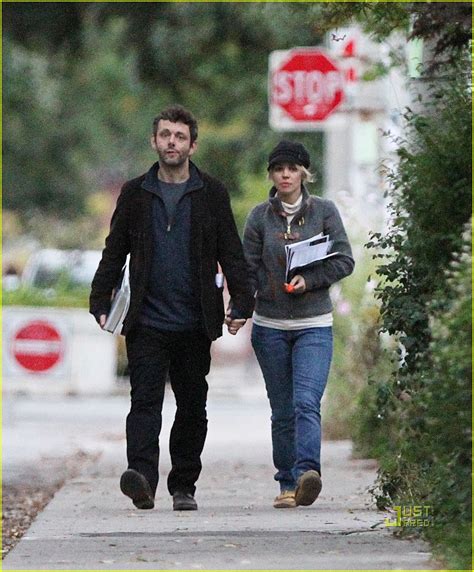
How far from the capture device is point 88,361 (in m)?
21.6

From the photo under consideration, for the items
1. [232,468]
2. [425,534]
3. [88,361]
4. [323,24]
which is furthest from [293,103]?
[425,534]

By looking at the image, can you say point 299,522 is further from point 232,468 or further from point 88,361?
point 88,361

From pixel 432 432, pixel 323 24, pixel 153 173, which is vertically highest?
pixel 323 24

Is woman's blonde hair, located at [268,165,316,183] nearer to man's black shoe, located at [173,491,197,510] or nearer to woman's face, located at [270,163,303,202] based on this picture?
woman's face, located at [270,163,303,202]

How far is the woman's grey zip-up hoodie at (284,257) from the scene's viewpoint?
8.91m

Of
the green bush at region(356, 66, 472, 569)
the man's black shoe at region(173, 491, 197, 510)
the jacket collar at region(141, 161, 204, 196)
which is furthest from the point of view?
the man's black shoe at region(173, 491, 197, 510)

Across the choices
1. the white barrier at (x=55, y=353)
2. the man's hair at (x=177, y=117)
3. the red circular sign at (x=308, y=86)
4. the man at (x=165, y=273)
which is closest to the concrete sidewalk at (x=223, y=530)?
the man at (x=165, y=273)

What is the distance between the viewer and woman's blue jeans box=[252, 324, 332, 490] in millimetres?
8812

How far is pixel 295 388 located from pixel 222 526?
99 cm

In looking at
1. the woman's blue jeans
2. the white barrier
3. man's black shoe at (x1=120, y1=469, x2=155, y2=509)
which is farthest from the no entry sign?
man's black shoe at (x1=120, y1=469, x2=155, y2=509)

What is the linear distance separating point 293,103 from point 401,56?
204 inches

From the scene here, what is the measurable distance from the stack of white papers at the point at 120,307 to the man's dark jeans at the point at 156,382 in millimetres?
Result: 90

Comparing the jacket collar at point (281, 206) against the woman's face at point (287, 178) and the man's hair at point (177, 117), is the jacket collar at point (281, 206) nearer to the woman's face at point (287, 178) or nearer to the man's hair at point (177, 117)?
Answer: the woman's face at point (287, 178)

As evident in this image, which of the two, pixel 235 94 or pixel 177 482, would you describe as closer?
pixel 177 482
